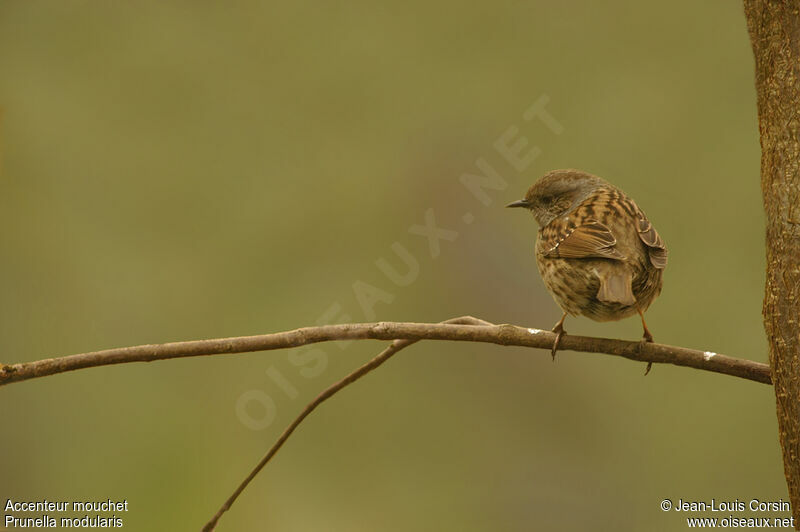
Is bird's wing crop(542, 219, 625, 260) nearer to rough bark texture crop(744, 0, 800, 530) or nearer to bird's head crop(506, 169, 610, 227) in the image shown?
bird's head crop(506, 169, 610, 227)

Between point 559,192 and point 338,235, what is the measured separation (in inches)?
68.0

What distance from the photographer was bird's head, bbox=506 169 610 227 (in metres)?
3.03

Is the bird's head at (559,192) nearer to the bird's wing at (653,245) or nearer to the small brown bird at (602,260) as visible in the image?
the small brown bird at (602,260)

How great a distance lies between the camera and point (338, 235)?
4441mm

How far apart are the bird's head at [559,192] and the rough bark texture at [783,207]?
1297 mm

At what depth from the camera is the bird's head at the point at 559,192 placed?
9.95 ft

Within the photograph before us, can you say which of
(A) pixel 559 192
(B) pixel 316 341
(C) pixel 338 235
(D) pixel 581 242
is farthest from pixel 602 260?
(C) pixel 338 235

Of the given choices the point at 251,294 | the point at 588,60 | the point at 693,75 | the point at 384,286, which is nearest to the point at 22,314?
the point at 251,294

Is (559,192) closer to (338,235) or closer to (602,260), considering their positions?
(602,260)

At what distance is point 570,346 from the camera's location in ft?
7.20

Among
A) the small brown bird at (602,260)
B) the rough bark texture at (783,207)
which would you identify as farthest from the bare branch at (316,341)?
the small brown bird at (602,260)

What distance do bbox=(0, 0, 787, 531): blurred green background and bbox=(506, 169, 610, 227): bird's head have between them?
0.85 meters

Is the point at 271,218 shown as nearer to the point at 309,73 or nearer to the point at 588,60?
the point at 309,73

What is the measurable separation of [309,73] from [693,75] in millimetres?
2268
